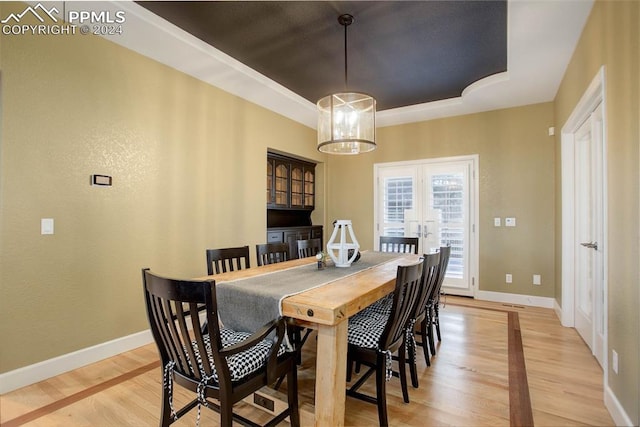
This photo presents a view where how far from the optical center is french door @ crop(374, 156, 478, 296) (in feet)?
15.4

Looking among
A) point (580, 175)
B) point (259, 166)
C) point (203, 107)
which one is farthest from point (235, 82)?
point (580, 175)

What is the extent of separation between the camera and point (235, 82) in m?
3.65

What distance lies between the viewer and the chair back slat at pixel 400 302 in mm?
1702

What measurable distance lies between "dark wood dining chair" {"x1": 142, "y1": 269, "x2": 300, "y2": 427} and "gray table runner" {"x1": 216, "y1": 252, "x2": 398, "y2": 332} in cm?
11

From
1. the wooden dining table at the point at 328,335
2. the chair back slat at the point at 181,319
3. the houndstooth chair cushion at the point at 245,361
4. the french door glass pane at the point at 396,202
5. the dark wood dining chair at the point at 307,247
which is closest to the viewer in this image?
the chair back slat at the point at 181,319

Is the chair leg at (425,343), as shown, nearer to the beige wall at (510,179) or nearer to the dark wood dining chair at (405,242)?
the dark wood dining chair at (405,242)

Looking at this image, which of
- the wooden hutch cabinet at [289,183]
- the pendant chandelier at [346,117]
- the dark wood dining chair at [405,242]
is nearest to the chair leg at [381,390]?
the pendant chandelier at [346,117]

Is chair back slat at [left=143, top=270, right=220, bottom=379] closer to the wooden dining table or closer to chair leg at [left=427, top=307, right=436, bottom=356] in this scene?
the wooden dining table

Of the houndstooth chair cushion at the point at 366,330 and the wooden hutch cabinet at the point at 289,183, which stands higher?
the wooden hutch cabinet at the point at 289,183

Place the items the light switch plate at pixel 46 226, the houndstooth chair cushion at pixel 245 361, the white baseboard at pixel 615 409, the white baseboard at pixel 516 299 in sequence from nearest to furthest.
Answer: the houndstooth chair cushion at pixel 245 361 → the white baseboard at pixel 615 409 → the light switch plate at pixel 46 226 → the white baseboard at pixel 516 299

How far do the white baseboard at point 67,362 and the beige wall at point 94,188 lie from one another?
5 cm

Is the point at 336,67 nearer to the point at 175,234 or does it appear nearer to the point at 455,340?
the point at 175,234

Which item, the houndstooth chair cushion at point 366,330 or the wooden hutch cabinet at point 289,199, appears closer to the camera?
the houndstooth chair cushion at point 366,330

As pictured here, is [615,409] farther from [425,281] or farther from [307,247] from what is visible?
[307,247]
